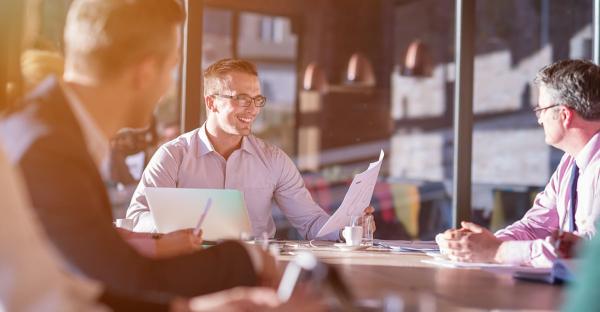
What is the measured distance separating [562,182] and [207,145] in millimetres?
1653

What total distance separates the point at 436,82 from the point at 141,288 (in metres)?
11.1

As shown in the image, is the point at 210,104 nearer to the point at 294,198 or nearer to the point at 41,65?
the point at 294,198

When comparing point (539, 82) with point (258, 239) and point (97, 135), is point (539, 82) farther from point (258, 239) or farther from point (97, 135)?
point (97, 135)

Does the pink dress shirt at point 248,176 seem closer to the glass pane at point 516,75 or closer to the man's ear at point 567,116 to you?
the man's ear at point 567,116

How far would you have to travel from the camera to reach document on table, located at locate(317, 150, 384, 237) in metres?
2.99

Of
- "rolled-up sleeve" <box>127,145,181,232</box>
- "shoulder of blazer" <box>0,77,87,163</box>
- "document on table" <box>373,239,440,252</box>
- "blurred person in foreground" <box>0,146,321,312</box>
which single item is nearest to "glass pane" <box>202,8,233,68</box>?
"rolled-up sleeve" <box>127,145,181,232</box>

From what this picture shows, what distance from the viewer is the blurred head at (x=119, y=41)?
1.62 m

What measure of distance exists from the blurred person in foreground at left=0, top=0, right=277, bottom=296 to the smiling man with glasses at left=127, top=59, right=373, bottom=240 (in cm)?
173

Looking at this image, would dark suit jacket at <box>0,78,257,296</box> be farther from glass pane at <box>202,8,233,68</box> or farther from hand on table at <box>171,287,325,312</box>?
glass pane at <box>202,8,233,68</box>

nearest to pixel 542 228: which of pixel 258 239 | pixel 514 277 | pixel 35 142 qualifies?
pixel 514 277

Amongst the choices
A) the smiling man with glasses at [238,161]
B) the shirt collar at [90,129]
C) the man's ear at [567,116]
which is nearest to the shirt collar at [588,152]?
the man's ear at [567,116]

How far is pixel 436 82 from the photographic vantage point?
39.9ft

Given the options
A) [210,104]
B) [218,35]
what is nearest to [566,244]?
[210,104]

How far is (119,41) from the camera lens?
1.62m
